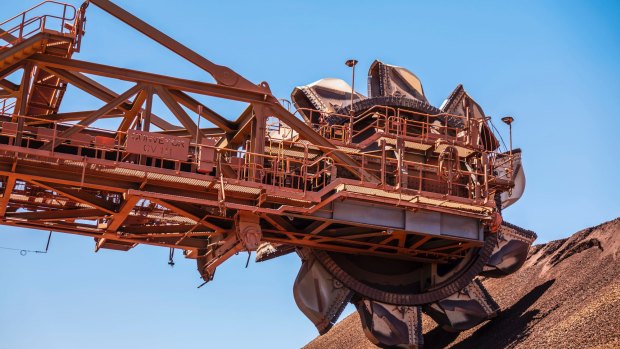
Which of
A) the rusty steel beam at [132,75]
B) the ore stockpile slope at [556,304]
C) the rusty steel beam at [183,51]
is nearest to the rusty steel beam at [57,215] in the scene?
the rusty steel beam at [132,75]

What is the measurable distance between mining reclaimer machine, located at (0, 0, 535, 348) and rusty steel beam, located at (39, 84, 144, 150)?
0.09 ft

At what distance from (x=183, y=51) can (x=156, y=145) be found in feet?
9.11

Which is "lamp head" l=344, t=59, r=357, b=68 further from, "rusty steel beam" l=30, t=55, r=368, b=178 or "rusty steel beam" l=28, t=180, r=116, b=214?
"rusty steel beam" l=28, t=180, r=116, b=214

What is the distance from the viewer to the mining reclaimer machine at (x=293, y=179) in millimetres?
22094

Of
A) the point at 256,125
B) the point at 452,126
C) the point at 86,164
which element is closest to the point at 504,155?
the point at 452,126

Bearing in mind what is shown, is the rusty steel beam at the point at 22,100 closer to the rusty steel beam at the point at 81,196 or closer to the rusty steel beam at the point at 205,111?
the rusty steel beam at the point at 81,196

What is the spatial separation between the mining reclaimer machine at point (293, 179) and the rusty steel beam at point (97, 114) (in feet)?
0.09

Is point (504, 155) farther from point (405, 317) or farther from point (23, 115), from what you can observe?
point (23, 115)

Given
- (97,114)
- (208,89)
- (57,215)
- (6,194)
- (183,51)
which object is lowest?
(57,215)

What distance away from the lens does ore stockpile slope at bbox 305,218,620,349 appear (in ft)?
73.7

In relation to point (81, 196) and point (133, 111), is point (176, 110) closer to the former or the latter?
point (133, 111)

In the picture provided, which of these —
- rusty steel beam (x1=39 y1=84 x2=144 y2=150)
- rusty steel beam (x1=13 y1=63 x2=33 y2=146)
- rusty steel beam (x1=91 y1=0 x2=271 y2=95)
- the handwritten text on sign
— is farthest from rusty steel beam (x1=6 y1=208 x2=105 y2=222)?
rusty steel beam (x1=91 y1=0 x2=271 y2=95)

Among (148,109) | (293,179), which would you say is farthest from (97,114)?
(293,179)

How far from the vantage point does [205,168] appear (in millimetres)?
22203
